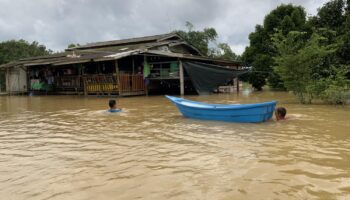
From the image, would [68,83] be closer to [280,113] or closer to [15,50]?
[15,50]

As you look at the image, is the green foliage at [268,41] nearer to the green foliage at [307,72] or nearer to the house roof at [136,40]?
the house roof at [136,40]

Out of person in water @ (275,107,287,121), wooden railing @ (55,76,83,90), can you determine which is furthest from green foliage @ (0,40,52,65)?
person in water @ (275,107,287,121)

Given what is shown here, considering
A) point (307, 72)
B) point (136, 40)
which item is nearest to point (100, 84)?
point (136, 40)

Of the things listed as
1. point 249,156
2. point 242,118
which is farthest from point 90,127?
point 249,156

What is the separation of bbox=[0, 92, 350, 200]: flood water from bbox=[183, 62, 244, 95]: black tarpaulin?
1068 cm

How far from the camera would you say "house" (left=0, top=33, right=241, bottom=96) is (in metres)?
19.7

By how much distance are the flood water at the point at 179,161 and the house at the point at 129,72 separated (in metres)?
10.9

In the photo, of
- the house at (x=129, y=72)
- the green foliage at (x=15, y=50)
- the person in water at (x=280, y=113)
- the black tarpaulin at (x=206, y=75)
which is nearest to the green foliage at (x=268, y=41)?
the house at (x=129, y=72)

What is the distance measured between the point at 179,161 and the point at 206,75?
14.9m

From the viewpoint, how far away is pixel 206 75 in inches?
782

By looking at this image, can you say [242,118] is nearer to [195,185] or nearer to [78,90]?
[195,185]

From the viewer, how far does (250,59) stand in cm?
2689

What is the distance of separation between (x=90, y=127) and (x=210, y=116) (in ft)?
10.6

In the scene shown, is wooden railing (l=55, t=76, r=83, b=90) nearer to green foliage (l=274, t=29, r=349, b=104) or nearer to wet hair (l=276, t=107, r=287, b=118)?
green foliage (l=274, t=29, r=349, b=104)
